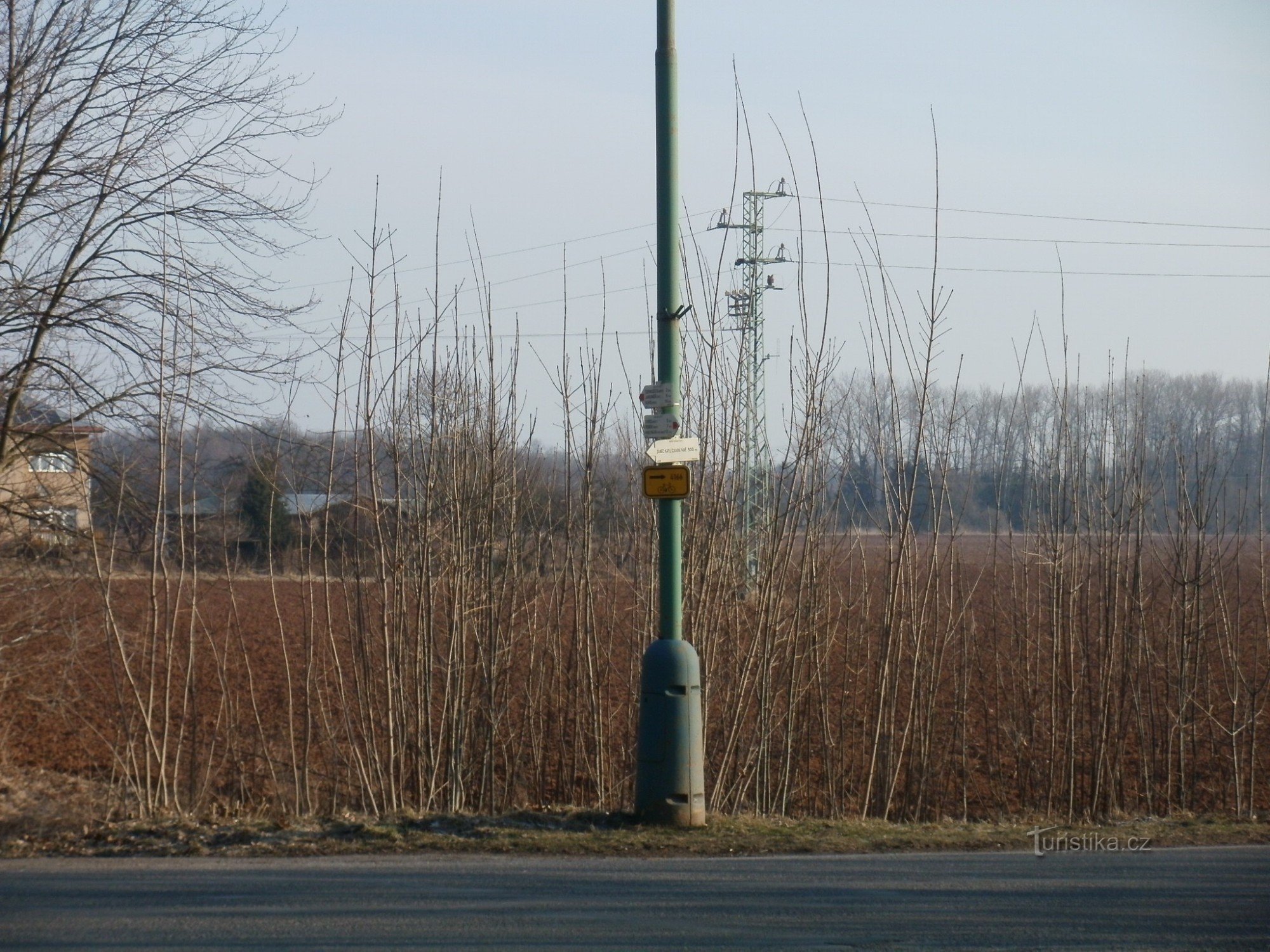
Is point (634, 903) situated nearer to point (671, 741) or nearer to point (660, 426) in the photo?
point (671, 741)

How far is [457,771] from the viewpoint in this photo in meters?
9.11

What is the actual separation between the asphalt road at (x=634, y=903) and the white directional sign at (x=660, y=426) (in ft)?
8.34

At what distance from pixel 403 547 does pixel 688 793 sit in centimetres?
441

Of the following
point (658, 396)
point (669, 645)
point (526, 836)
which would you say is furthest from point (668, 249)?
point (526, 836)

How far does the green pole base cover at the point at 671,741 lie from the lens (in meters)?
6.41

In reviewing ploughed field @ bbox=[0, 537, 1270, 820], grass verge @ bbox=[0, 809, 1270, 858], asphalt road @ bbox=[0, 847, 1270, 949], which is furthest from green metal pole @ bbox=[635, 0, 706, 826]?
ploughed field @ bbox=[0, 537, 1270, 820]

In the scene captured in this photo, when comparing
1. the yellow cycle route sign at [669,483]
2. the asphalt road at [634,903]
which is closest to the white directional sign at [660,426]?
the yellow cycle route sign at [669,483]

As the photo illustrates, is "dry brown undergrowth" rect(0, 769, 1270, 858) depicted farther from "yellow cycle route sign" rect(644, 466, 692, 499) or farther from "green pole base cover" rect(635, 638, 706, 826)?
"yellow cycle route sign" rect(644, 466, 692, 499)

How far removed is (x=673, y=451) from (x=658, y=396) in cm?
40

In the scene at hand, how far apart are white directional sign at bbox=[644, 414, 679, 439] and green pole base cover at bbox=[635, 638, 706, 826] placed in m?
1.31

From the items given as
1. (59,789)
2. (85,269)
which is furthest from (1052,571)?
(59,789)

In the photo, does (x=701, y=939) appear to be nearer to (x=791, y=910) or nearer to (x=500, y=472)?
(x=791, y=910)

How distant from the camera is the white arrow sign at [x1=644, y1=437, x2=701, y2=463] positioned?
660 cm

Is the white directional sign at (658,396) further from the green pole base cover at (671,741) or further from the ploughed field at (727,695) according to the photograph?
the ploughed field at (727,695)
